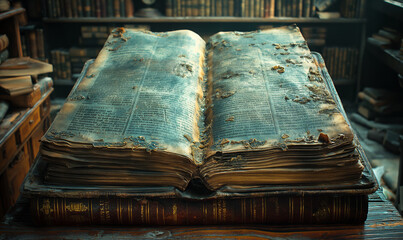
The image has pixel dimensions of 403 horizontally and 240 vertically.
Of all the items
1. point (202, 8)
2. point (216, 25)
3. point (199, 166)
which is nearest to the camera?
point (199, 166)

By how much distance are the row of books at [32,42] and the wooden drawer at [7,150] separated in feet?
5.62

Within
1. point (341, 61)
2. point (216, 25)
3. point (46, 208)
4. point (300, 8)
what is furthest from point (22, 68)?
point (341, 61)

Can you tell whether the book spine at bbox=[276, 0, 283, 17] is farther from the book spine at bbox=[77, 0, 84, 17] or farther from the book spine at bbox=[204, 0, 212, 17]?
the book spine at bbox=[77, 0, 84, 17]

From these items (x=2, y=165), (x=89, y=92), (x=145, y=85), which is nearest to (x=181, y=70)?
(x=145, y=85)

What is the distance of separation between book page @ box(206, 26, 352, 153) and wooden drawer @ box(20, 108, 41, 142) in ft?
3.79

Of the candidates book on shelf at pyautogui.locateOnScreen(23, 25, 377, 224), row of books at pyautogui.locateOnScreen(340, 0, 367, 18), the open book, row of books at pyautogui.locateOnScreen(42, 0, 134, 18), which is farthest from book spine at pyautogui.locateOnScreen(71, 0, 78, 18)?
book on shelf at pyautogui.locateOnScreen(23, 25, 377, 224)

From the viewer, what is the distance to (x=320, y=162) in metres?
0.98

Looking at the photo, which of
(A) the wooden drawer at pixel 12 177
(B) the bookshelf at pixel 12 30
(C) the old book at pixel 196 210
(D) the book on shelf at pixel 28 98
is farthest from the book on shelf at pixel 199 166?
(B) the bookshelf at pixel 12 30

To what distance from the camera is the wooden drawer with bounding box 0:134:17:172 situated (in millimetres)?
1948

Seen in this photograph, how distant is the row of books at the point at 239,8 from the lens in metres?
3.58

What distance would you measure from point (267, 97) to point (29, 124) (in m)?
1.57

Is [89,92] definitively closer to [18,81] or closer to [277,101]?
[277,101]

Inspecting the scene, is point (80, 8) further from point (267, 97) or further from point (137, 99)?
point (267, 97)

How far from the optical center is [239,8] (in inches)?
142
